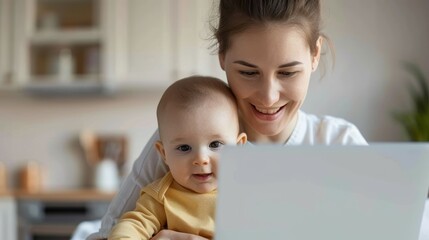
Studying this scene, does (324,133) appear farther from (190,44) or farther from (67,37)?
(67,37)

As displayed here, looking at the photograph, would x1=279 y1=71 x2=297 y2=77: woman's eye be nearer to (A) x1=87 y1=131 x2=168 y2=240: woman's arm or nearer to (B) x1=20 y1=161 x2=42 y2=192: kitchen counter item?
(A) x1=87 y1=131 x2=168 y2=240: woman's arm

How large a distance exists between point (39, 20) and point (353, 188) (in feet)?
11.6

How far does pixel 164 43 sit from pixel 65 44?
678 millimetres

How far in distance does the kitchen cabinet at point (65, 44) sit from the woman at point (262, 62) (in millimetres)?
2603

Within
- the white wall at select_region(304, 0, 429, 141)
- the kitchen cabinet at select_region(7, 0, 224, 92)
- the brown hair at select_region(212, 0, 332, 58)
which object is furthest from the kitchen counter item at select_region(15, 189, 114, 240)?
the brown hair at select_region(212, 0, 332, 58)

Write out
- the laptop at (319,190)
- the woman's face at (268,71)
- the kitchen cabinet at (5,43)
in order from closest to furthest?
the laptop at (319,190), the woman's face at (268,71), the kitchen cabinet at (5,43)

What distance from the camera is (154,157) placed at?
1.12 m

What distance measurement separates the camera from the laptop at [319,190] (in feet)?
1.94

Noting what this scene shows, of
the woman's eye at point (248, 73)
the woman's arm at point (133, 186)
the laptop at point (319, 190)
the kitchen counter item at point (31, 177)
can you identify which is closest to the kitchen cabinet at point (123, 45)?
the kitchen counter item at point (31, 177)

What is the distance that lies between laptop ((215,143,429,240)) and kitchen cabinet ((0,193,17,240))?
312 centimetres

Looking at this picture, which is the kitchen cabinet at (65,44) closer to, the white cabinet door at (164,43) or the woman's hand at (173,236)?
the white cabinet door at (164,43)

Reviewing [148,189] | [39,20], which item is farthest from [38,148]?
[148,189]

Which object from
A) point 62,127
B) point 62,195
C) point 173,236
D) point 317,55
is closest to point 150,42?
point 62,127

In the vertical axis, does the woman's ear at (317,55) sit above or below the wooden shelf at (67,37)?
above
